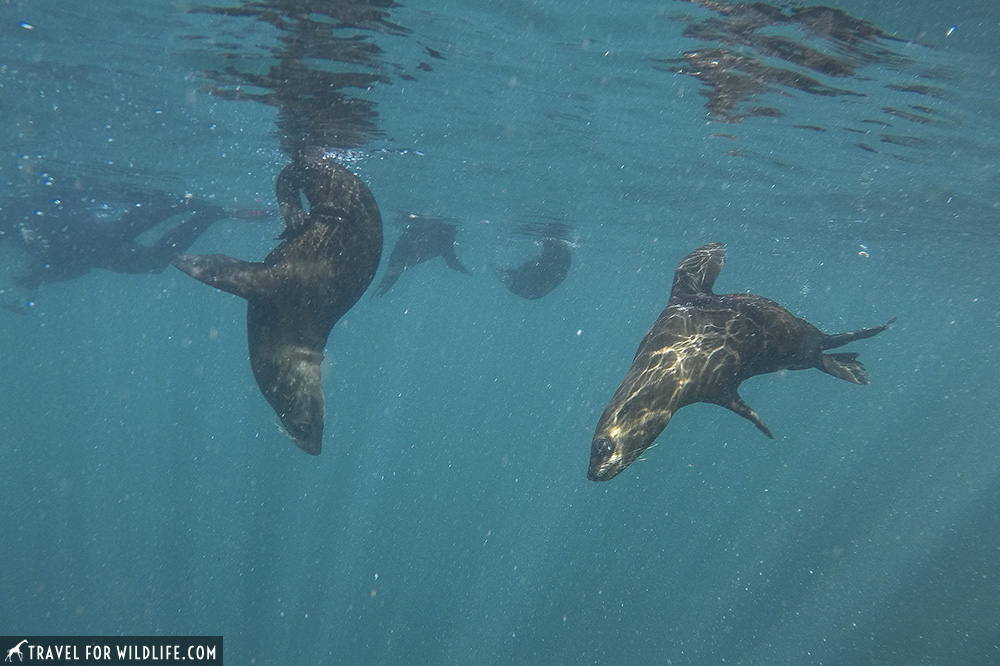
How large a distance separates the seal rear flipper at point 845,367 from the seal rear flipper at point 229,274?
5.14 meters

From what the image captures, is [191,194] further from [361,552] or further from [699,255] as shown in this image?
[699,255]

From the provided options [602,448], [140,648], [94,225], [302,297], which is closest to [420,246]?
[94,225]

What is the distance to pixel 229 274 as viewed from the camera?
16.5 feet

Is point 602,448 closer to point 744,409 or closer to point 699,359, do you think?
point 699,359

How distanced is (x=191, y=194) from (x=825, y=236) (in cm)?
2776

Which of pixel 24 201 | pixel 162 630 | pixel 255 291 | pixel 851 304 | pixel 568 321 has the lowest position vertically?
pixel 568 321

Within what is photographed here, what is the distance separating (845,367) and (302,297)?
5237mm

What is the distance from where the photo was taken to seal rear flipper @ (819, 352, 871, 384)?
18.1 feet

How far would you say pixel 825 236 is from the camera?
1022 inches

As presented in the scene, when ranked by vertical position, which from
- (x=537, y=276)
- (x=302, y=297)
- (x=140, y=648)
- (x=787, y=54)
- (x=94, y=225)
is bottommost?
(x=140, y=648)

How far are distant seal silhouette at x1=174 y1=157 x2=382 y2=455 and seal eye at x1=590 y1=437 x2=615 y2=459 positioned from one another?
2.89 metres

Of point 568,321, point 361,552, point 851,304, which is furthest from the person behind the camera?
point 568,321

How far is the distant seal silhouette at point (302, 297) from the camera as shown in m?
5.41

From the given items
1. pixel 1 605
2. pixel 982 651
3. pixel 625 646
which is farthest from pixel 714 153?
pixel 1 605
